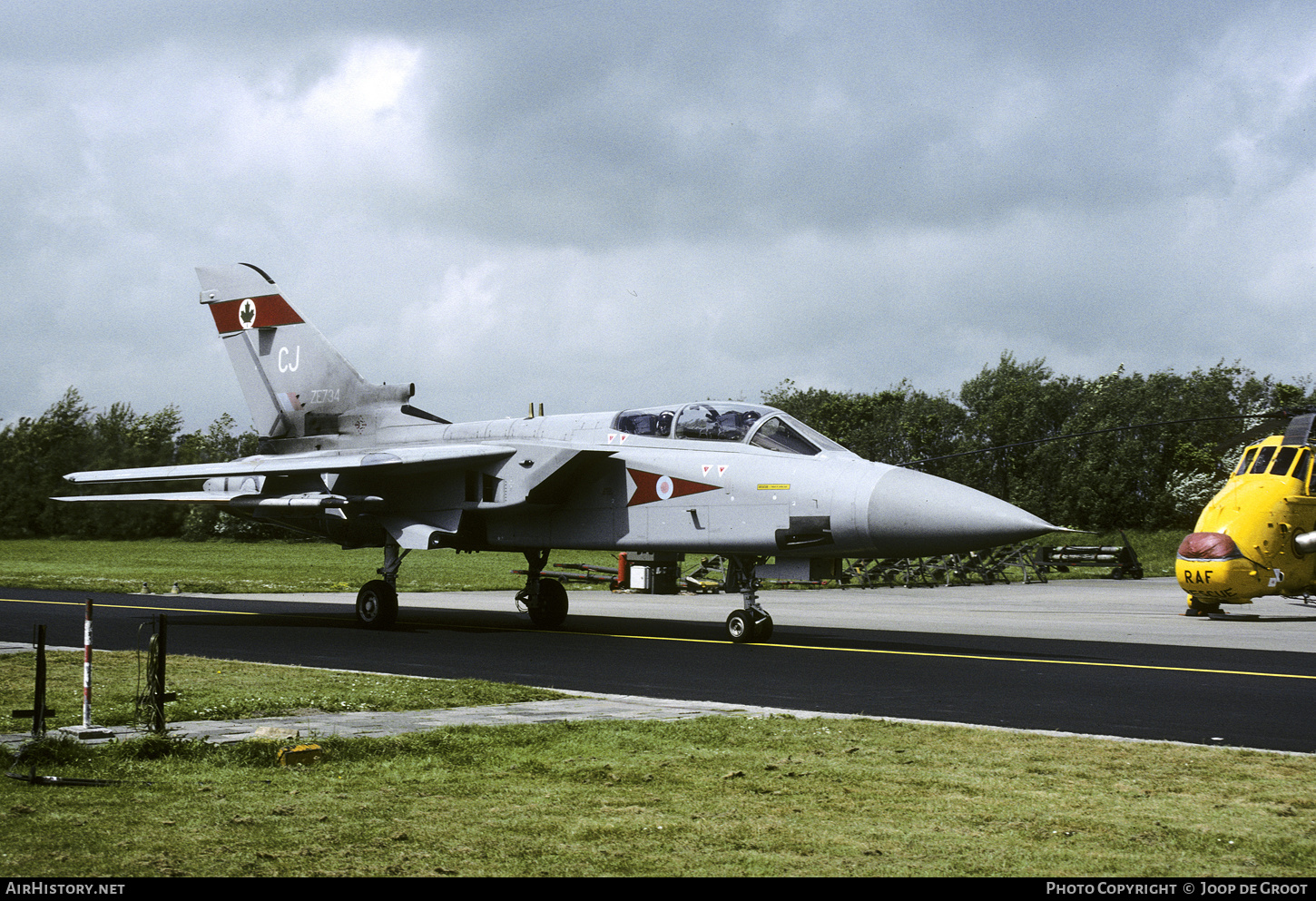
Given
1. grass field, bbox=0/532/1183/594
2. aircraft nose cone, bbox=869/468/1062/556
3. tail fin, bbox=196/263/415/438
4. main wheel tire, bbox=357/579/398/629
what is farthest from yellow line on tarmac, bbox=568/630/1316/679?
grass field, bbox=0/532/1183/594

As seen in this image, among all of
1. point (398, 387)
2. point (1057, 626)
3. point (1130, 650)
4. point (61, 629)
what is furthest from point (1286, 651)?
point (61, 629)

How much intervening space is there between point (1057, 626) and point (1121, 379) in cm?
5904

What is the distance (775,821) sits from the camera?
522 cm

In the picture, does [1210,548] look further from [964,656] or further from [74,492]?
[74,492]

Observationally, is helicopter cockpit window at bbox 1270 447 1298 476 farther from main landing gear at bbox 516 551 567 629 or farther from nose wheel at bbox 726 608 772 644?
main landing gear at bbox 516 551 567 629

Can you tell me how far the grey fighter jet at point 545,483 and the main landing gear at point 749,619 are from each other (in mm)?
27

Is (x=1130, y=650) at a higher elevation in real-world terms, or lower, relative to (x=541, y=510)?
lower

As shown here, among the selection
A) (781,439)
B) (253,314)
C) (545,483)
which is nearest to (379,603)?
(545,483)

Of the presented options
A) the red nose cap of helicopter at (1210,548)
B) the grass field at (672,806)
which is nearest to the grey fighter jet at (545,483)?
the grass field at (672,806)

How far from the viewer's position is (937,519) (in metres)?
13.5

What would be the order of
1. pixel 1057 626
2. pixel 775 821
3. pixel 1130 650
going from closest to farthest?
pixel 775 821 → pixel 1130 650 → pixel 1057 626

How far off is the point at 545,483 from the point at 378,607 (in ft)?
11.6

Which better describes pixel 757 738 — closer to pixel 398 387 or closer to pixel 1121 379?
pixel 398 387

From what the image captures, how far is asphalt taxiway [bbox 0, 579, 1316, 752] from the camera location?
934 cm
